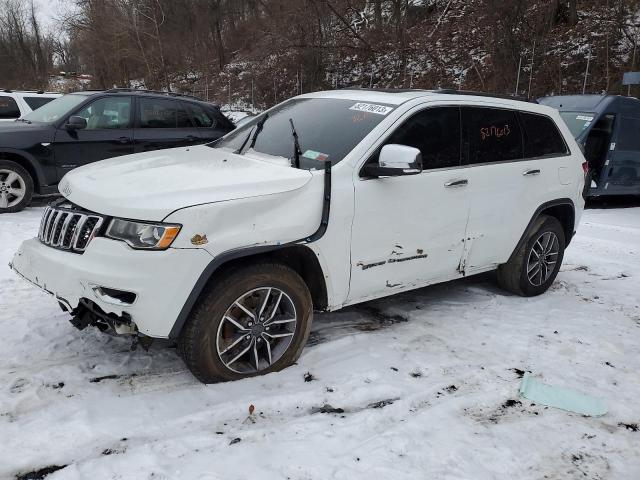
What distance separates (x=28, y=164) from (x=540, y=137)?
264 inches

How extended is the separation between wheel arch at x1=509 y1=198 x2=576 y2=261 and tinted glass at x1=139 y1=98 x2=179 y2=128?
5870mm

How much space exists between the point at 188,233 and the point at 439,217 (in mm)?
1970

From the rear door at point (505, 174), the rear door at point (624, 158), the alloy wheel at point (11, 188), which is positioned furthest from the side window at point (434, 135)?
the rear door at point (624, 158)

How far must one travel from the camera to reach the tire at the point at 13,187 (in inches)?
290

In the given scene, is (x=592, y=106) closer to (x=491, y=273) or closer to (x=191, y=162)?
(x=491, y=273)

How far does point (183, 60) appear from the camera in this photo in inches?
1560

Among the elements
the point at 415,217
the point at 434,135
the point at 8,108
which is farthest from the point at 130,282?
the point at 8,108

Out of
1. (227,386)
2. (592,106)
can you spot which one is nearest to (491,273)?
(227,386)

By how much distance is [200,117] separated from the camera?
28.8 ft

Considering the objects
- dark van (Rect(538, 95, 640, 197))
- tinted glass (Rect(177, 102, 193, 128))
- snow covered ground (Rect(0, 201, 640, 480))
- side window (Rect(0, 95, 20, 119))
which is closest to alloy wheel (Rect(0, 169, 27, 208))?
tinted glass (Rect(177, 102, 193, 128))

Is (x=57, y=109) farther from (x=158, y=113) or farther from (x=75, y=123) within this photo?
(x=158, y=113)

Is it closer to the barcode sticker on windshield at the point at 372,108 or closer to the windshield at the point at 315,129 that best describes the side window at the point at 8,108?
the windshield at the point at 315,129

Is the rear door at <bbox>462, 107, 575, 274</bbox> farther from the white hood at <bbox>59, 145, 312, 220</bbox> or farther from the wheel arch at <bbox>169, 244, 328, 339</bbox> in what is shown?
the white hood at <bbox>59, 145, 312, 220</bbox>

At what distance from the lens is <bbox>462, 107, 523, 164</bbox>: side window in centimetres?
426
